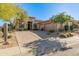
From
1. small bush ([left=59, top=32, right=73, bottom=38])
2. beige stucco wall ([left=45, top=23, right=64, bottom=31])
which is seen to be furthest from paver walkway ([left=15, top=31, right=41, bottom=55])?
small bush ([left=59, top=32, right=73, bottom=38])

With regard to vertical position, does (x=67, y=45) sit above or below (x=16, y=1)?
below

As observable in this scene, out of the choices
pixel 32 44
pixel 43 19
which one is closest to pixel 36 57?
pixel 32 44

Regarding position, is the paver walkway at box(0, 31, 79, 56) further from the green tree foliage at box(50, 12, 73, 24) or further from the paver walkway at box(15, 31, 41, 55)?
the green tree foliage at box(50, 12, 73, 24)

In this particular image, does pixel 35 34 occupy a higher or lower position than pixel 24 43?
higher

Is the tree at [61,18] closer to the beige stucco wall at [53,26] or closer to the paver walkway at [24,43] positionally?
the beige stucco wall at [53,26]

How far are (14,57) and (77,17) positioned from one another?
1285 millimetres

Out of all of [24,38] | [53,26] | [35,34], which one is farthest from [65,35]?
[24,38]

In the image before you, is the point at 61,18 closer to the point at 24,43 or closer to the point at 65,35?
the point at 65,35

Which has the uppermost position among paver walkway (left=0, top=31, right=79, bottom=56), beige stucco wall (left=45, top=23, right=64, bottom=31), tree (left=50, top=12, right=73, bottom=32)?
tree (left=50, top=12, right=73, bottom=32)

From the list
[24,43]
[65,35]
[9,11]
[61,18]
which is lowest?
[24,43]

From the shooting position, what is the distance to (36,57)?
683 centimetres

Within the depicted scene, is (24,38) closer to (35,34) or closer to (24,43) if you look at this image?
(24,43)

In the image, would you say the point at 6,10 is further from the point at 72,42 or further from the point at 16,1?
the point at 72,42

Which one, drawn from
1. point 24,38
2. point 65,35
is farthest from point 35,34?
point 65,35
